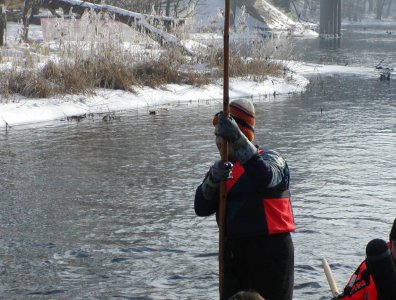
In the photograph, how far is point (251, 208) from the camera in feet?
15.7

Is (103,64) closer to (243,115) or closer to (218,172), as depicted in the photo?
(243,115)

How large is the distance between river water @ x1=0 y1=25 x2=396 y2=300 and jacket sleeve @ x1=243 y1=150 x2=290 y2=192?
266 centimetres

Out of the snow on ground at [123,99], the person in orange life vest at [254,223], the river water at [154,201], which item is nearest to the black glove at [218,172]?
the person in orange life vest at [254,223]

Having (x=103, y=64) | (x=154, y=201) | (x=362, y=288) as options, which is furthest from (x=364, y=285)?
(x=103, y=64)

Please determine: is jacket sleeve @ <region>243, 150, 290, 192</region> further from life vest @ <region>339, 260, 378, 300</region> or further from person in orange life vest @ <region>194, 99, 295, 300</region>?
life vest @ <region>339, 260, 378, 300</region>

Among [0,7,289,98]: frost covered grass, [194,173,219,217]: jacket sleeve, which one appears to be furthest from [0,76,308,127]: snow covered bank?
[194,173,219,217]: jacket sleeve

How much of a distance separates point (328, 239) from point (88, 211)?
2.73 meters

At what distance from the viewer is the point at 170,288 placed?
7.45m

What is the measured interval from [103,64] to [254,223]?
52.7 ft

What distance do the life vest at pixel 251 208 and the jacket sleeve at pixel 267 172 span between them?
0.06 meters

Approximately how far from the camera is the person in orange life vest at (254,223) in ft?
15.6

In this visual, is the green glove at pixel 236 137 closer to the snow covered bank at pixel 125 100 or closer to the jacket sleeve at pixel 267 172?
the jacket sleeve at pixel 267 172

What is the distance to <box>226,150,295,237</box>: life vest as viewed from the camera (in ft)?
15.6

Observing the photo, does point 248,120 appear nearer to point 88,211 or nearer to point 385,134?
point 88,211
